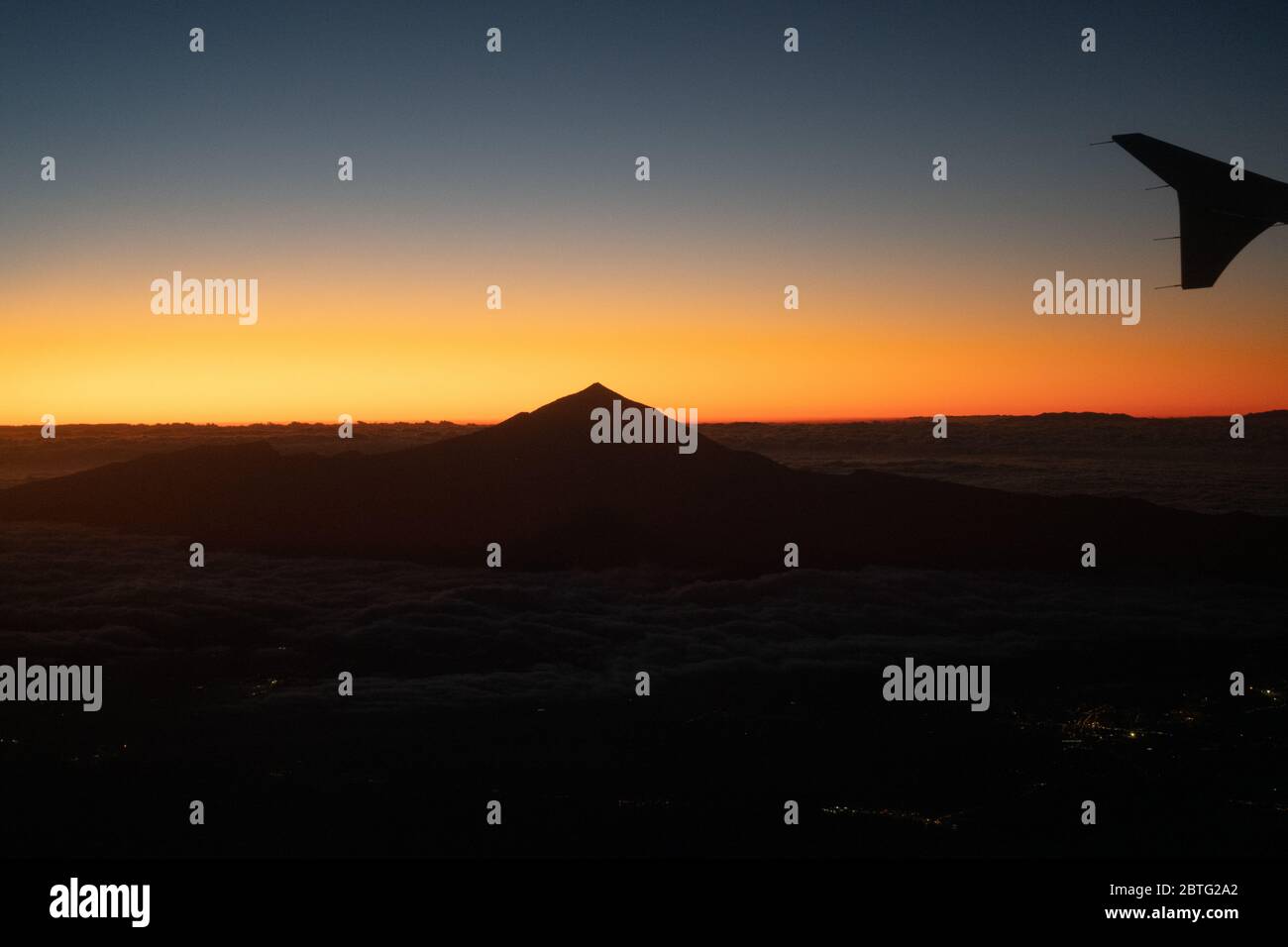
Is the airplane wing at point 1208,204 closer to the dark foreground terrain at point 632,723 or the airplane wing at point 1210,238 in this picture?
the airplane wing at point 1210,238

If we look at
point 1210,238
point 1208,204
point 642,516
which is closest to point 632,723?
point 1210,238

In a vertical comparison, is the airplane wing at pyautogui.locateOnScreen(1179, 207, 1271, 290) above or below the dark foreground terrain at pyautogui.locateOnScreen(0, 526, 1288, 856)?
above

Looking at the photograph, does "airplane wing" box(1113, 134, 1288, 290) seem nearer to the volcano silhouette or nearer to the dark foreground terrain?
the dark foreground terrain

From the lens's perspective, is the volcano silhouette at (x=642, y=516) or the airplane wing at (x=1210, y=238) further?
the volcano silhouette at (x=642, y=516)

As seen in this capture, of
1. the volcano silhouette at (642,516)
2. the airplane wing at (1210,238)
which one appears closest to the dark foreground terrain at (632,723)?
the airplane wing at (1210,238)

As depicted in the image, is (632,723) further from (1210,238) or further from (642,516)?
(642,516)

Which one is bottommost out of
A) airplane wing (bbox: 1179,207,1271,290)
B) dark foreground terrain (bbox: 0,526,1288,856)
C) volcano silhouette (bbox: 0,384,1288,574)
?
dark foreground terrain (bbox: 0,526,1288,856)

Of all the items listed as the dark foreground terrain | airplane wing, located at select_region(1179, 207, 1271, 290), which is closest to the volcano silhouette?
the dark foreground terrain

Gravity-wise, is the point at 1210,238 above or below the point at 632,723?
above

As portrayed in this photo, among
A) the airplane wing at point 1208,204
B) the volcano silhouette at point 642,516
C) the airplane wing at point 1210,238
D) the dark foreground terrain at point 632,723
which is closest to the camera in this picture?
the airplane wing at point 1208,204
